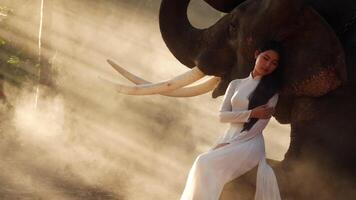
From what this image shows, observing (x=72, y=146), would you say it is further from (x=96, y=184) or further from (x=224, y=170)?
A: (x=224, y=170)

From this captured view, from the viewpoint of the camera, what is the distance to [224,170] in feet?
11.7

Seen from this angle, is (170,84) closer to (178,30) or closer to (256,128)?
(178,30)

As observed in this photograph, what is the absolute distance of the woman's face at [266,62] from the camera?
11.7 ft

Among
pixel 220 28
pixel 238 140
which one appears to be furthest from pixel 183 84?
pixel 238 140

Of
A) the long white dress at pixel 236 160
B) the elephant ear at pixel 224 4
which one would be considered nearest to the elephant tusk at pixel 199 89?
the elephant ear at pixel 224 4

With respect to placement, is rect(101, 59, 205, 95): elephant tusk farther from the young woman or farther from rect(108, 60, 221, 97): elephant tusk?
the young woman

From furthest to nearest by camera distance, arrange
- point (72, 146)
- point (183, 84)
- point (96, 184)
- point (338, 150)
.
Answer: point (72, 146) → point (96, 184) → point (183, 84) → point (338, 150)

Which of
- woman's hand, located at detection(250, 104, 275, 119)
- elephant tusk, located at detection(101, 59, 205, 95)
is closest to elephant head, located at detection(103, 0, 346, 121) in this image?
elephant tusk, located at detection(101, 59, 205, 95)

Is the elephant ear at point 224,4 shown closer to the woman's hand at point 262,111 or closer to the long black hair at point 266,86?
the long black hair at point 266,86

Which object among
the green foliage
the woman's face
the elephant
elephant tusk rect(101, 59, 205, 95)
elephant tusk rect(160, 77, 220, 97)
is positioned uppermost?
the green foliage

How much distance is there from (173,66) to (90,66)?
1.47 m

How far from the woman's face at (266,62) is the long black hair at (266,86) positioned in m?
0.02

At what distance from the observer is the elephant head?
3.46 meters

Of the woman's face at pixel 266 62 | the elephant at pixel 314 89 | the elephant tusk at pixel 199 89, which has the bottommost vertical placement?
the elephant at pixel 314 89
